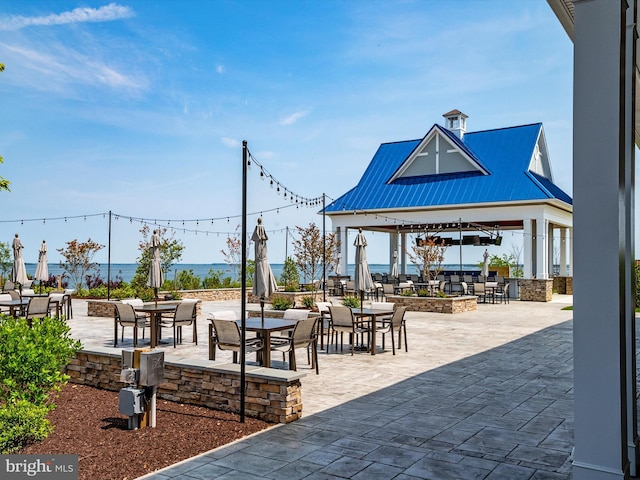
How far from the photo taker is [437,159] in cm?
2427

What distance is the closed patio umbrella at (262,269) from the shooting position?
777 cm

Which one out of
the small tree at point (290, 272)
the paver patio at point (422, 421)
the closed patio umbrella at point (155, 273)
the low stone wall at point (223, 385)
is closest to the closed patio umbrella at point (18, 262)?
the closed patio umbrella at point (155, 273)

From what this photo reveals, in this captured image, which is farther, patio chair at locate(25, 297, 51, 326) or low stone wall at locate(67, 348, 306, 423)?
patio chair at locate(25, 297, 51, 326)

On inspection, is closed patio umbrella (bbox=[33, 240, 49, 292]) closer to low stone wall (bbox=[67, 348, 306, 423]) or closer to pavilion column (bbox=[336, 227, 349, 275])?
low stone wall (bbox=[67, 348, 306, 423])

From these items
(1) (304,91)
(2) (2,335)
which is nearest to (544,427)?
(2) (2,335)

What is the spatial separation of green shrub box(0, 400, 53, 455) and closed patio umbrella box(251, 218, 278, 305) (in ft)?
11.4

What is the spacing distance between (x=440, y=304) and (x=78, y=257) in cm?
1542

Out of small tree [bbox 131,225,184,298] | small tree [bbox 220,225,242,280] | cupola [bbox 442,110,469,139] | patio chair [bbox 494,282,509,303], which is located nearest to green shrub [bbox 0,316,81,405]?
small tree [bbox 131,225,184,298]

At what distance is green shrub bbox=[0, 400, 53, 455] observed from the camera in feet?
14.4

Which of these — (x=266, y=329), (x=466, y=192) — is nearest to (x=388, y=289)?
(x=466, y=192)

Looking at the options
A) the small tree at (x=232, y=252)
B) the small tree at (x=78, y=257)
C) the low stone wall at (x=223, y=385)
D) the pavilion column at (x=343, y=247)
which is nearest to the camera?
the low stone wall at (x=223, y=385)

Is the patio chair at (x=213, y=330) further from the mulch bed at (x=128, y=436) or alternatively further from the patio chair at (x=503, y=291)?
the patio chair at (x=503, y=291)

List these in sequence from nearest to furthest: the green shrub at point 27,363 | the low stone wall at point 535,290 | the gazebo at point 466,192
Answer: the green shrub at point 27,363 → the low stone wall at point 535,290 → the gazebo at point 466,192

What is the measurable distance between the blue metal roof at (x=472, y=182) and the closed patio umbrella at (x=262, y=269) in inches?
591
